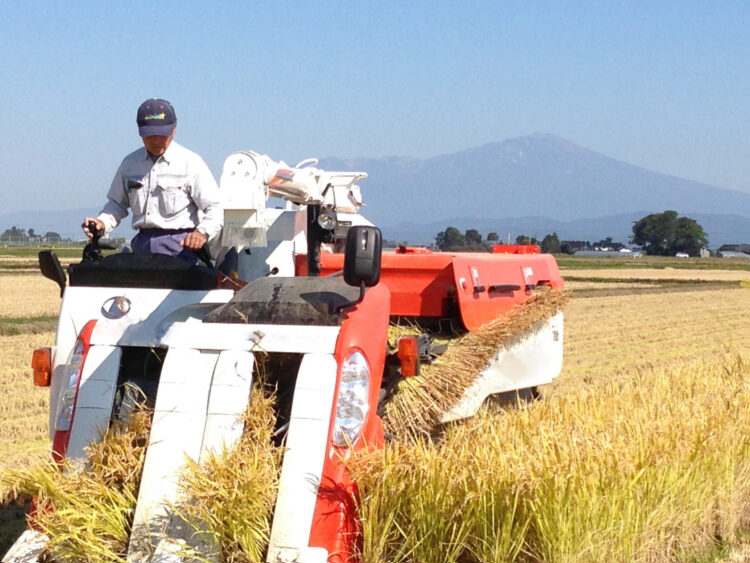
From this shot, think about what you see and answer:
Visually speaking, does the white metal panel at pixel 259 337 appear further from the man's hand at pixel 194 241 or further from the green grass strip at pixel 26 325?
the green grass strip at pixel 26 325

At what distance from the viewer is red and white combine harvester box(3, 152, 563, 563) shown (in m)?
4.21

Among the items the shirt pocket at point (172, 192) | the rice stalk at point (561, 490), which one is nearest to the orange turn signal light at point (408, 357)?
the rice stalk at point (561, 490)

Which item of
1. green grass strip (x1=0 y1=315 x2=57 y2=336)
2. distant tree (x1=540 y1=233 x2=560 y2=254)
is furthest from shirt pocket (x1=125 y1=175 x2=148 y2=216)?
distant tree (x1=540 y1=233 x2=560 y2=254)

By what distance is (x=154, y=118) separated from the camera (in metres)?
5.41

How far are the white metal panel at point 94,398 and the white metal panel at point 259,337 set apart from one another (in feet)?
1.25

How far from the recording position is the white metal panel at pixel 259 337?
4465 millimetres

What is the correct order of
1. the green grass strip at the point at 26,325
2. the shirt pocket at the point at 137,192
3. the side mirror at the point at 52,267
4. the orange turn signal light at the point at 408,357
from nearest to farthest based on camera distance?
the orange turn signal light at the point at 408,357 < the side mirror at the point at 52,267 < the shirt pocket at the point at 137,192 < the green grass strip at the point at 26,325

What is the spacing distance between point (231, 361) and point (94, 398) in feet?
2.39

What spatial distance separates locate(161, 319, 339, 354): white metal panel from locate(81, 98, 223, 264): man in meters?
0.97

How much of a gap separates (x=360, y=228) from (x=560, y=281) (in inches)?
178

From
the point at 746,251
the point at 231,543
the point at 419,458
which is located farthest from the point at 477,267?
the point at 746,251

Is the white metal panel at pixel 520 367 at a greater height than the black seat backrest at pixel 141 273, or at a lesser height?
lesser

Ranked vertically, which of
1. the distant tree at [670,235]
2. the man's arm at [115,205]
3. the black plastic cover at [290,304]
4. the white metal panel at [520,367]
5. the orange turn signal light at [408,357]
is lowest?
the white metal panel at [520,367]

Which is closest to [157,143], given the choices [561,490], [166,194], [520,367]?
[166,194]
